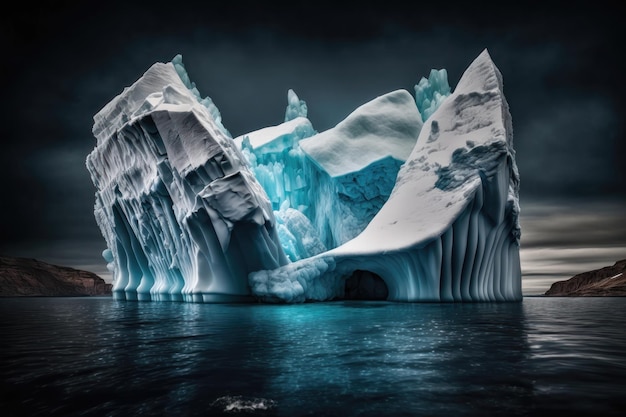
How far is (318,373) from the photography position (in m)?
4.09

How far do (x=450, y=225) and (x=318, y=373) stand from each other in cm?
1070

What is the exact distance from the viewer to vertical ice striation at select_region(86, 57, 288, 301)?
15.2m

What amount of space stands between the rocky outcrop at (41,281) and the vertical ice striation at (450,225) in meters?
66.7

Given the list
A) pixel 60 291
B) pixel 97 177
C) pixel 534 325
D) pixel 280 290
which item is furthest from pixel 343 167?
pixel 60 291

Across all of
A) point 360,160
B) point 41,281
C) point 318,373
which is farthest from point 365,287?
point 41,281

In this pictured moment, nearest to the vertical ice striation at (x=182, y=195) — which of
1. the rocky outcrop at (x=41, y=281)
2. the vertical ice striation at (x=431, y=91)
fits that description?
the vertical ice striation at (x=431, y=91)

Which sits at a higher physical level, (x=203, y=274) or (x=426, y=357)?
(x=203, y=274)

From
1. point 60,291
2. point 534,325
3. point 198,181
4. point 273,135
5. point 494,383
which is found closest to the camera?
point 494,383

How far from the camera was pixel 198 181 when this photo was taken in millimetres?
15648

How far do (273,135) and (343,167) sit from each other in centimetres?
537

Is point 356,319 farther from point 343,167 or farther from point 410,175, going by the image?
point 343,167

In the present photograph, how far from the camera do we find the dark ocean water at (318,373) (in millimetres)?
3041

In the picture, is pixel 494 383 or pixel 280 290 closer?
pixel 494 383

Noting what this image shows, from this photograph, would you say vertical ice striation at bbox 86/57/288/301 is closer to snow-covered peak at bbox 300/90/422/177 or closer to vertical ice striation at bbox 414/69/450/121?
snow-covered peak at bbox 300/90/422/177
